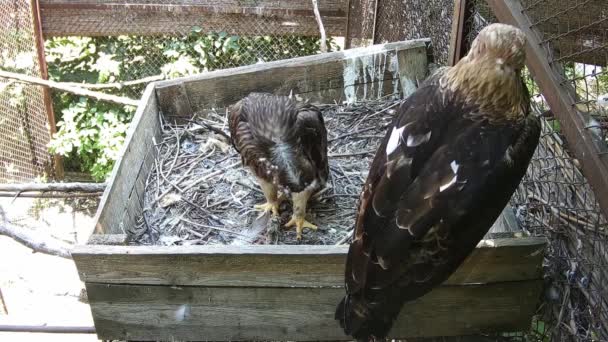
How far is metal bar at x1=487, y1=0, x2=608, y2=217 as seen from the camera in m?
1.86

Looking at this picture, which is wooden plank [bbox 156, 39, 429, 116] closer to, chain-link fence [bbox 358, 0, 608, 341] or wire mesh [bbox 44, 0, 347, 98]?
chain-link fence [bbox 358, 0, 608, 341]

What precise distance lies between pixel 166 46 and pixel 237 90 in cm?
346

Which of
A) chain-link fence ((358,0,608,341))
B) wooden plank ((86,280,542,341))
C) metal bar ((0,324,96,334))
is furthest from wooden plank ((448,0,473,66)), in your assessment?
metal bar ((0,324,96,334))

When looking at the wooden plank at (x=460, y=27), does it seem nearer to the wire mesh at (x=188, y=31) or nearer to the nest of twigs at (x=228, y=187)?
the nest of twigs at (x=228, y=187)

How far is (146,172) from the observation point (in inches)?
119

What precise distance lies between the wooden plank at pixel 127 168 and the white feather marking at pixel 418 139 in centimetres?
121

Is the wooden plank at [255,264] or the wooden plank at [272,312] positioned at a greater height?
the wooden plank at [255,264]

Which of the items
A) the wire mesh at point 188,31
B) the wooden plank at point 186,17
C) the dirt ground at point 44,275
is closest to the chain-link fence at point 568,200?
the wooden plank at point 186,17

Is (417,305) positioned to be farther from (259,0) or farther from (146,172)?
(259,0)

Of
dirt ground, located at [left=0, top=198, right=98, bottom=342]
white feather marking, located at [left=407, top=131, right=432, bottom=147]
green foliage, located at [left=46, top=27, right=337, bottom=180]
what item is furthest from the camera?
green foliage, located at [left=46, top=27, right=337, bottom=180]

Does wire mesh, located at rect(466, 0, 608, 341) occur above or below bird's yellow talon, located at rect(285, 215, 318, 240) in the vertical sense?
above

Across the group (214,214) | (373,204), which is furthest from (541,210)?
(214,214)

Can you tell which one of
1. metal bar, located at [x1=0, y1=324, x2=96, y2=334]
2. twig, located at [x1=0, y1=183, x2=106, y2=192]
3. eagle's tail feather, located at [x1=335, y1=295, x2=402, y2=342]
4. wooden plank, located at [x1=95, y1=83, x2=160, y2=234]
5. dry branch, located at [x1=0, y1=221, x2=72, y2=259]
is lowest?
dry branch, located at [x1=0, y1=221, x2=72, y2=259]

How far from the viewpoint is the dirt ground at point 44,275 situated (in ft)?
18.5
